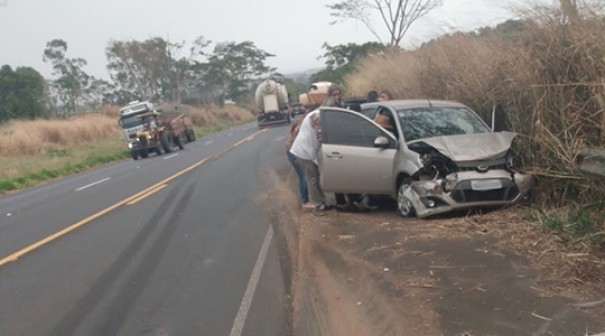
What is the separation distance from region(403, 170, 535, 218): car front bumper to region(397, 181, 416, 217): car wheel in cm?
50

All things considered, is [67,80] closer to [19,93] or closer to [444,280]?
[19,93]

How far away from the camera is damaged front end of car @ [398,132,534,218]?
25.6 ft

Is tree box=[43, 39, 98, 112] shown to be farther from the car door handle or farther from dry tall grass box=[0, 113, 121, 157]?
the car door handle

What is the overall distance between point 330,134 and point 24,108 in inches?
1820

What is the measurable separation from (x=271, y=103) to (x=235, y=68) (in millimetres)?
50298

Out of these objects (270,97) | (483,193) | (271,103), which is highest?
(270,97)

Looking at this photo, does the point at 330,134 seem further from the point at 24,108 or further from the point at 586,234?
the point at 24,108

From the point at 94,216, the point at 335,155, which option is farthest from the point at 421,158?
→ the point at 94,216

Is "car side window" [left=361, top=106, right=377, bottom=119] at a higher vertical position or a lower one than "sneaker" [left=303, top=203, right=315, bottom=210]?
higher

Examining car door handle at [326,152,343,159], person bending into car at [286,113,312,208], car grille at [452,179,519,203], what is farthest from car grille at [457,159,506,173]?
person bending into car at [286,113,312,208]

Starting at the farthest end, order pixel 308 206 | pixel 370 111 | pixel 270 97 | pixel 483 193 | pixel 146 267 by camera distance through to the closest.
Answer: pixel 270 97, pixel 370 111, pixel 308 206, pixel 483 193, pixel 146 267

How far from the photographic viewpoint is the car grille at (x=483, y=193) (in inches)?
307

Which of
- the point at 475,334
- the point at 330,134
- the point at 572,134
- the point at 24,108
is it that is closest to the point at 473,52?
the point at 330,134

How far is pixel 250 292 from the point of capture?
604 centimetres
